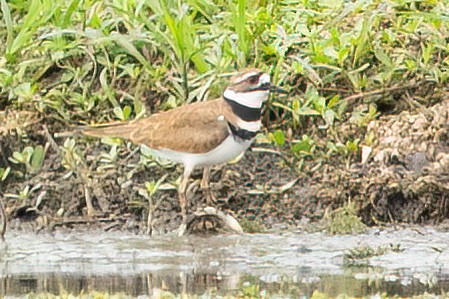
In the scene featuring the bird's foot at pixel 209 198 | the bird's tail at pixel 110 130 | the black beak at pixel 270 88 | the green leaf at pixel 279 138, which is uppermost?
the black beak at pixel 270 88

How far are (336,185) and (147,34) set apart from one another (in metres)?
2.11

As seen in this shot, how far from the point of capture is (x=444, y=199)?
32.6ft

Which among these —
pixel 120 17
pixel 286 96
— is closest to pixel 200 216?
pixel 286 96

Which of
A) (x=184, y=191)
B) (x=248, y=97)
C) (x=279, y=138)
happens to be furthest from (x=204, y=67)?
(x=184, y=191)

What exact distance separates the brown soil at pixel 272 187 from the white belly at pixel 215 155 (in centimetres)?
32

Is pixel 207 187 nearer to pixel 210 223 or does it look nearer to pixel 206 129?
pixel 210 223

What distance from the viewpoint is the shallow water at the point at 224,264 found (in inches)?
326

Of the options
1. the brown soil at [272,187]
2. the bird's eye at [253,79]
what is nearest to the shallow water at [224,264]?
the brown soil at [272,187]

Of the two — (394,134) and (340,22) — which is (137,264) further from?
(340,22)

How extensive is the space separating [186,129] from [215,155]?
0.30 m

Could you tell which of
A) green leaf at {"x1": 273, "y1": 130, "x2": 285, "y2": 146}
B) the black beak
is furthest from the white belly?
green leaf at {"x1": 273, "y1": 130, "x2": 285, "y2": 146}

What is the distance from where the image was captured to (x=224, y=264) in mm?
9039

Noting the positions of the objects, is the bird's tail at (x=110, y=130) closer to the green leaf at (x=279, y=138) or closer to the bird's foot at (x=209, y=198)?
the bird's foot at (x=209, y=198)

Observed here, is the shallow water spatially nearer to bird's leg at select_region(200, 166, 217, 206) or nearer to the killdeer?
bird's leg at select_region(200, 166, 217, 206)
